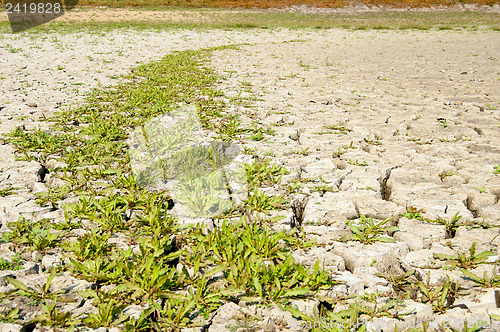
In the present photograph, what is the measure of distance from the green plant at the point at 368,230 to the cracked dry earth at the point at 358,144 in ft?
0.14

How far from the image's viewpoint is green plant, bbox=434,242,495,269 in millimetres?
1890

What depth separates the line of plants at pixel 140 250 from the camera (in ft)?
5.40

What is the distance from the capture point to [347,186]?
2785mm

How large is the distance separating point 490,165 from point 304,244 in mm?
2159

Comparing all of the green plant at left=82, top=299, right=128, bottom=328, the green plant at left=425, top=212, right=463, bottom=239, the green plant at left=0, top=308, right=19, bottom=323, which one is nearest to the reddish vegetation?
the green plant at left=425, top=212, right=463, bottom=239

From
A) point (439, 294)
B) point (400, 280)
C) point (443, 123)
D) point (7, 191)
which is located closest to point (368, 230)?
point (400, 280)

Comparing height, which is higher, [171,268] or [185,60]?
[185,60]

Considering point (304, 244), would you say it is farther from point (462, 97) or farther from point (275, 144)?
point (462, 97)

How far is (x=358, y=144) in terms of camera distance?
3611mm

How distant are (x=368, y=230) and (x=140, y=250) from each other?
141cm

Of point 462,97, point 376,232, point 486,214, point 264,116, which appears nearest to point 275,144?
point 264,116

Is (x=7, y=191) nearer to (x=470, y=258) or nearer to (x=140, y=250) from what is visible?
(x=140, y=250)

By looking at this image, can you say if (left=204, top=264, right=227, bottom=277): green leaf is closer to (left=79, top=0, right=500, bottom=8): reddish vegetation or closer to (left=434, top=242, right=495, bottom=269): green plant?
(left=434, top=242, right=495, bottom=269): green plant

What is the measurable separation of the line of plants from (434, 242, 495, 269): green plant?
29.0 inches
